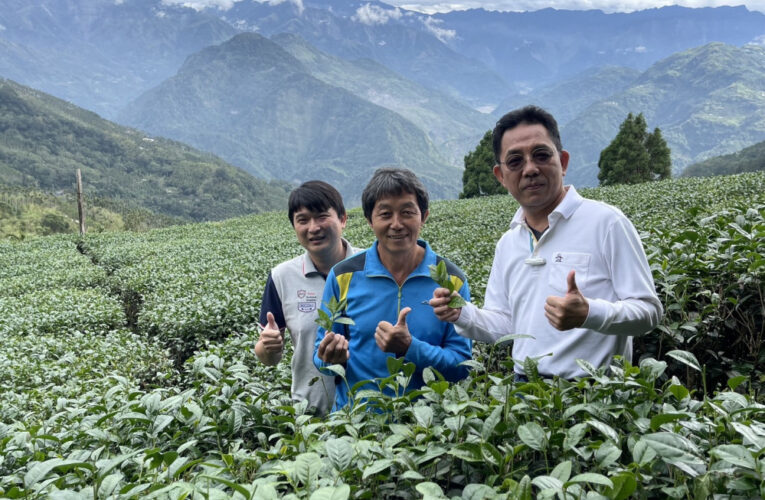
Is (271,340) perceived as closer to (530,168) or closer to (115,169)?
(530,168)

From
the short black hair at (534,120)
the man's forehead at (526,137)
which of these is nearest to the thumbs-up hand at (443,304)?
the man's forehead at (526,137)

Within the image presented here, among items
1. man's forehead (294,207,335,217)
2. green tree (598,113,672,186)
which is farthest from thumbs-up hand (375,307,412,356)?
green tree (598,113,672,186)

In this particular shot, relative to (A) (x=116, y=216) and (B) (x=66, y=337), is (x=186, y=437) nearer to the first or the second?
(B) (x=66, y=337)

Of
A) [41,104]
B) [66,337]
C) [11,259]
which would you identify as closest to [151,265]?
[66,337]

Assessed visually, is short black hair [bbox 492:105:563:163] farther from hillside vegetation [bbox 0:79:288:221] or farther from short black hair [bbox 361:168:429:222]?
hillside vegetation [bbox 0:79:288:221]

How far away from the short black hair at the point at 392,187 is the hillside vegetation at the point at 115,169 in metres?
153

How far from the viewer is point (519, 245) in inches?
93.4

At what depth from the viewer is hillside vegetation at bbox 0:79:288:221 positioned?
153m

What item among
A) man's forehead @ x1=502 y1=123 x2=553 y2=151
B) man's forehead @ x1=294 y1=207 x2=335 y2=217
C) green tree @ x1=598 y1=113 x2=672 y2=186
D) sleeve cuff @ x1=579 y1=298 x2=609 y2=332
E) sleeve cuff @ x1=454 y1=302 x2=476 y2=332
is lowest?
sleeve cuff @ x1=454 y1=302 x2=476 y2=332

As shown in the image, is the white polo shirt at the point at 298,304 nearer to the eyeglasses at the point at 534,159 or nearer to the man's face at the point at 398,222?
the man's face at the point at 398,222

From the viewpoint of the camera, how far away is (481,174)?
38.5 meters

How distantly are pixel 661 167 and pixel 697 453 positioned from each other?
4042 cm

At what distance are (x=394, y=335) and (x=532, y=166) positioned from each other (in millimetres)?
948

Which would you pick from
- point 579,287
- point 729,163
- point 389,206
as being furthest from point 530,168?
point 729,163
